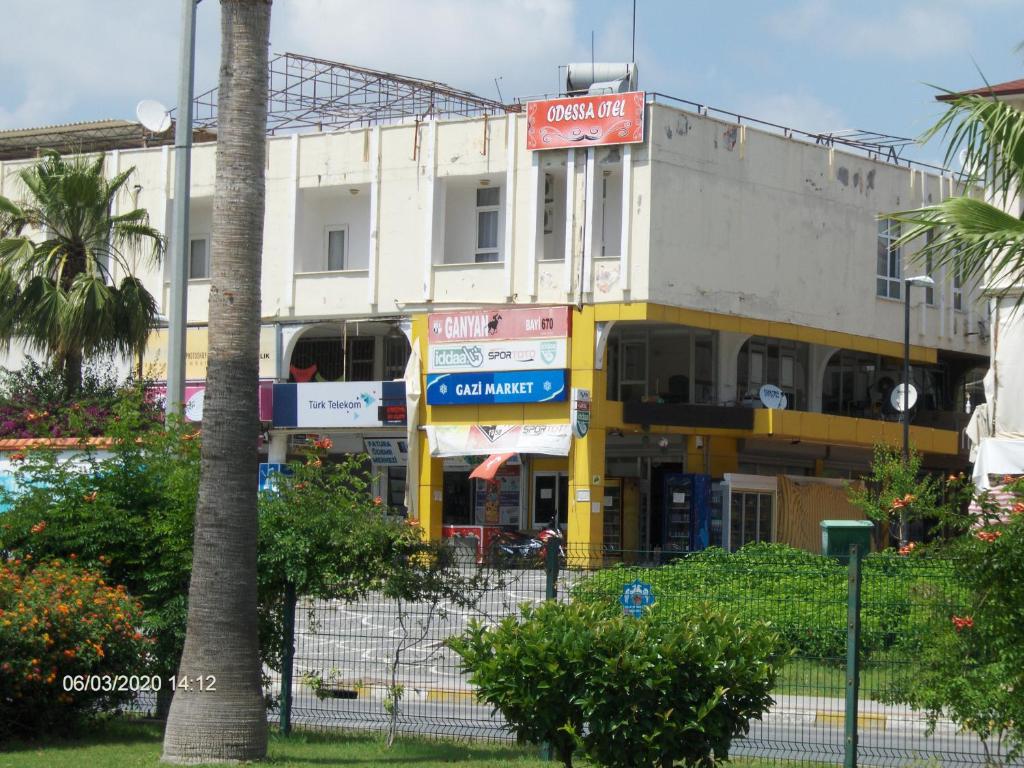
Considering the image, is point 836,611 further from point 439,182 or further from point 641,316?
point 439,182

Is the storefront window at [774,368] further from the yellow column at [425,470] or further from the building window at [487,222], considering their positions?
the yellow column at [425,470]

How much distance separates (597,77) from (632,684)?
2934cm

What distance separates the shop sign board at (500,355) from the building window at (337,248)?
4986 mm

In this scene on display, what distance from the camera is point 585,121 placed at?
36.2 meters

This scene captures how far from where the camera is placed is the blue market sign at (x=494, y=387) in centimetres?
3603

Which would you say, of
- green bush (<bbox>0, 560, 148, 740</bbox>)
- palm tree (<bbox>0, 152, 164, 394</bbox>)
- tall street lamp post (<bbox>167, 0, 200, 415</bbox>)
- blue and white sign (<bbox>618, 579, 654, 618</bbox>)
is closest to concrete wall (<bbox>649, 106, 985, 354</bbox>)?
palm tree (<bbox>0, 152, 164, 394</bbox>)

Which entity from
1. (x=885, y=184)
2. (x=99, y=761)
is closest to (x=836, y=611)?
(x=99, y=761)

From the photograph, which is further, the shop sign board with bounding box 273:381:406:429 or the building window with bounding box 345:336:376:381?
the building window with bounding box 345:336:376:381

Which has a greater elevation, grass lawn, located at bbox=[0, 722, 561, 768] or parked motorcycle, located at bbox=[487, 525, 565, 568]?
parked motorcycle, located at bbox=[487, 525, 565, 568]

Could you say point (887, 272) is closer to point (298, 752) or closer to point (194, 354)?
point (194, 354)

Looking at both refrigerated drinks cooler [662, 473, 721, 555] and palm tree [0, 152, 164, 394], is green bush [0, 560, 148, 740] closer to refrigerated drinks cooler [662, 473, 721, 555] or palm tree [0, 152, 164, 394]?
palm tree [0, 152, 164, 394]

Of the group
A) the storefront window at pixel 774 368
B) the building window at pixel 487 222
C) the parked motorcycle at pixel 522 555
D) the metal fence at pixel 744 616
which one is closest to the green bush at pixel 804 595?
the metal fence at pixel 744 616

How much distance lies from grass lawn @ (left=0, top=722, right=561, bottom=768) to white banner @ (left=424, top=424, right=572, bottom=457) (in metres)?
22.4

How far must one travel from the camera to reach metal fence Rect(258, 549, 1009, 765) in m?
11.3
